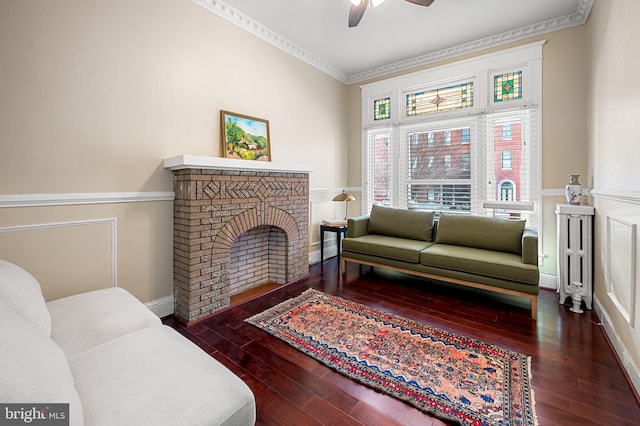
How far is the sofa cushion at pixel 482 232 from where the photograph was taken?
3186mm

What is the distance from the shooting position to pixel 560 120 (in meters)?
3.30

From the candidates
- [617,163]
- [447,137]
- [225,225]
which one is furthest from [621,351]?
[225,225]

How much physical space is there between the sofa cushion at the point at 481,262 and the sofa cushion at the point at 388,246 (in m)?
0.12

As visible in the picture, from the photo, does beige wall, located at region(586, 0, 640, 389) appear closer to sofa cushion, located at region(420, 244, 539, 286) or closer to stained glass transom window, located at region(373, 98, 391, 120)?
sofa cushion, located at region(420, 244, 539, 286)

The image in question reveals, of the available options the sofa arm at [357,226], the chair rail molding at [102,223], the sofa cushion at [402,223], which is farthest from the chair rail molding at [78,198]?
the sofa cushion at [402,223]

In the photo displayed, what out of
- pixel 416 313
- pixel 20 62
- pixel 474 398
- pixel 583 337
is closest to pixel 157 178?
pixel 20 62

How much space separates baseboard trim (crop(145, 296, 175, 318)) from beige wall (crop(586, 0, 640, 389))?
3455mm

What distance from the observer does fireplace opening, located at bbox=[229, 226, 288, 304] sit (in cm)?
333

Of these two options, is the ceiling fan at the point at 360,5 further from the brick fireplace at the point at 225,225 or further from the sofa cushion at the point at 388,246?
the sofa cushion at the point at 388,246

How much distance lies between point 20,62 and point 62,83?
0.22m

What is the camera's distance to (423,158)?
170 inches

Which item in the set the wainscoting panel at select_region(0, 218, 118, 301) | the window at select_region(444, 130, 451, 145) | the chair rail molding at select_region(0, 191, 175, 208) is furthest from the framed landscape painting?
the window at select_region(444, 130, 451, 145)

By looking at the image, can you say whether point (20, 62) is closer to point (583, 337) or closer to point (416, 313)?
point (416, 313)

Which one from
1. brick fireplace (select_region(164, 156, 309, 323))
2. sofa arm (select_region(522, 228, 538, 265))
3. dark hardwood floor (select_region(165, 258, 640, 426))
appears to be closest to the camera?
dark hardwood floor (select_region(165, 258, 640, 426))
